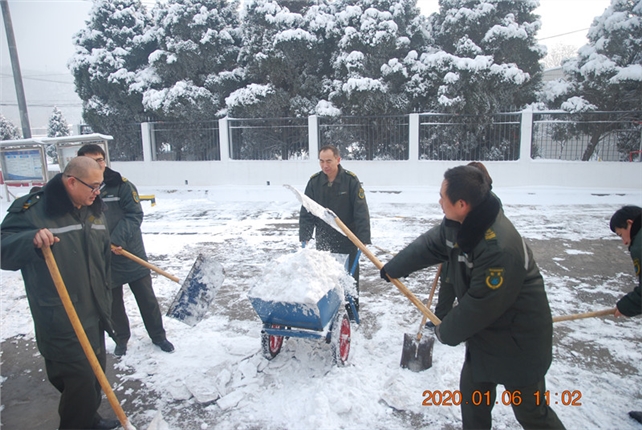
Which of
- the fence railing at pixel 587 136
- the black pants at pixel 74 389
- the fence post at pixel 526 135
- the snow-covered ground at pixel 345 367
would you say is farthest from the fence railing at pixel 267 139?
the black pants at pixel 74 389

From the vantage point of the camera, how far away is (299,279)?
3037mm

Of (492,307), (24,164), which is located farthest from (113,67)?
(492,307)

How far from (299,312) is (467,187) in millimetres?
1547

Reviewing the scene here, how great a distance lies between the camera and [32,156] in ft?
35.4

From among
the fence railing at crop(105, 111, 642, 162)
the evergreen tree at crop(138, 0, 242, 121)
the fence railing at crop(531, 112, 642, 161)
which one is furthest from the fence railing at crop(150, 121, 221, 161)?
the fence railing at crop(531, 112, 642, 161)

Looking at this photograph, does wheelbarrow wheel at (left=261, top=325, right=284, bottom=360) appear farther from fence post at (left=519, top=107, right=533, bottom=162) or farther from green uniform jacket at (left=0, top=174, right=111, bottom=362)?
fence post at (left=519, top=107, right=533, bottom=162)

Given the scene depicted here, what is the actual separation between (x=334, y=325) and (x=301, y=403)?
0.61 m

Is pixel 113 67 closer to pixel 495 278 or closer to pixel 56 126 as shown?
pixel 56 126

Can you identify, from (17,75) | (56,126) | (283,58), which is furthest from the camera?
(56,126)

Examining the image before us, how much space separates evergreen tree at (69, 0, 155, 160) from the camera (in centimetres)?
1448

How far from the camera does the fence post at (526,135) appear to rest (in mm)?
11703

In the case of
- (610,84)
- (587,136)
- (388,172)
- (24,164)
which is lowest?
(388,172)

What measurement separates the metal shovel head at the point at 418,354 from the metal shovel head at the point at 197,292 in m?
1.72

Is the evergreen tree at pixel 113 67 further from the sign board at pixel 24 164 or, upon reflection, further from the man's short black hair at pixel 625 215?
the man's short black hair at pixel 625 215
